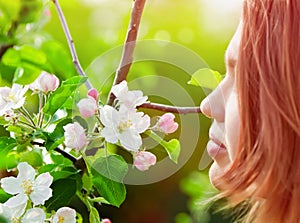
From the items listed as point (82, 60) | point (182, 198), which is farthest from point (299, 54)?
point (182, 198)

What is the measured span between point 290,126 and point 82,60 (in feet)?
3.36

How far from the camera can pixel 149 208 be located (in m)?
2.27

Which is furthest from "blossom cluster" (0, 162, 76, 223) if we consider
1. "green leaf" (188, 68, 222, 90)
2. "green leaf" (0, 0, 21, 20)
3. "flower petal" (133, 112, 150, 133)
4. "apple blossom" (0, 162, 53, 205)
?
"green leaf" (0, 0, 21, 20)

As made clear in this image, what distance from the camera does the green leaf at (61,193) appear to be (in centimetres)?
81

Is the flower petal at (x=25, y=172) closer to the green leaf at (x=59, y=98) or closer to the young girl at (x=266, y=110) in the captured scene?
the green leaf at (x=59, y=98)

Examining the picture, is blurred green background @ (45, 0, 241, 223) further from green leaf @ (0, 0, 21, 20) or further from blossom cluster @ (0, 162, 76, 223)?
blossom cluster @ (0, 162, 76, 223)

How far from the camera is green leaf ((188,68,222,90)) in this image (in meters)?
0.86

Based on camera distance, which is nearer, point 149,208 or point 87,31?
point 87,31

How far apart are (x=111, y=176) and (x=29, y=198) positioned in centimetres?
9

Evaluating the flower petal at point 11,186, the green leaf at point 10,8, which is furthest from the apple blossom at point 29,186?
the green leaf at point 10,8

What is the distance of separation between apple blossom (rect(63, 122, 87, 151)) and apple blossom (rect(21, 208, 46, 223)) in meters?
0.07

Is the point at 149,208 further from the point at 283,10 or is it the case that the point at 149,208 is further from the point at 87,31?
the point at 283,10

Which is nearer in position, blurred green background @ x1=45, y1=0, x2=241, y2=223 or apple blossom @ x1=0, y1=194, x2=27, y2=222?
apple blossom @ x1=0, y1=194, x2=27, y2=222

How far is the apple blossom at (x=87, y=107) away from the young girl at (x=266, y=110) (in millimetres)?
141
